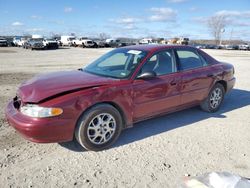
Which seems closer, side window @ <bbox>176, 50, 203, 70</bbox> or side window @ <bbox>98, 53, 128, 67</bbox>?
side window @ <bbox>98, 53, 128, 67</bbox>

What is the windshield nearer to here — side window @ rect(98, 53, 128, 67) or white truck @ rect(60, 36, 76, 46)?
side window @ rect(98, 53, 128, 67)

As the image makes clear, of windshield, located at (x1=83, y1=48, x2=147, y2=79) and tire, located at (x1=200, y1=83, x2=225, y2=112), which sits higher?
windshield, located at (x1=83, y1=48, x2=147, y2=79)

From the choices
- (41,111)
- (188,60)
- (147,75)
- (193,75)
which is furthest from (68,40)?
(41,111)

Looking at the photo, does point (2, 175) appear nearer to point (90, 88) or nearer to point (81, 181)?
point (81, 181)

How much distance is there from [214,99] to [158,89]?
1.97 metres

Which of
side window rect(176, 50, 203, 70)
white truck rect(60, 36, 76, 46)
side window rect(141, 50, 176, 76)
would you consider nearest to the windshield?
side window rect(141, 50, 176, 76)

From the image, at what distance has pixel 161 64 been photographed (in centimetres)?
497

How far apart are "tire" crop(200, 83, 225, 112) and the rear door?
19 centimetres

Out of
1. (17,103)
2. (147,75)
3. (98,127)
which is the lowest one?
(98,127)

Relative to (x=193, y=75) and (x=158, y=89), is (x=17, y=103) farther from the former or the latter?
A: (x=193, y=75)

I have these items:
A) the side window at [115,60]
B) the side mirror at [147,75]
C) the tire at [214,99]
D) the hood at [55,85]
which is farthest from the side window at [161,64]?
the tire at [214,99]

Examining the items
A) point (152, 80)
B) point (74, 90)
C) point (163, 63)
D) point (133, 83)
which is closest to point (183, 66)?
point (163, 63)

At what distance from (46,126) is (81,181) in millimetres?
884

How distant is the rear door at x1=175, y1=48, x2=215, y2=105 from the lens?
5230 millimetres
